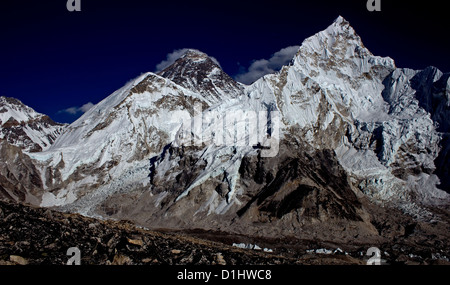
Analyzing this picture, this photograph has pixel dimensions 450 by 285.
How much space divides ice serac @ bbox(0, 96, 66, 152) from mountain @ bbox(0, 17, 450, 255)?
4747 cm

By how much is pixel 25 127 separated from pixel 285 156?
151 meters

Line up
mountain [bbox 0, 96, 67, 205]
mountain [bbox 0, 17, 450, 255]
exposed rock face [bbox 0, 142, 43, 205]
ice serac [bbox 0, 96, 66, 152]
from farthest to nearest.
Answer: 1. ice serac [bbox 0, 96, 66, 152]
2. mountain [bbox 0, 96, 67, 205]
3. exposed rock face [bbox 0, 142, 43, 205]
4. mountain [bbox 0, 17, 450, 255]

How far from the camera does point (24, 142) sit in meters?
160

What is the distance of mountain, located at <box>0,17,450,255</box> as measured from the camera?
72188mm

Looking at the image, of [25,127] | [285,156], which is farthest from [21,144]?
[285,156]

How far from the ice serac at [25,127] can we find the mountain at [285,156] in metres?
47.5

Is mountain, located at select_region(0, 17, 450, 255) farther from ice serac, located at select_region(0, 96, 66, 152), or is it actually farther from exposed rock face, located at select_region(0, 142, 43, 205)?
ice serac, located at select_region(0, 96, 66, 152)

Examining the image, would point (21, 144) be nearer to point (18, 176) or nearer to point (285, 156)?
point (18, 176)

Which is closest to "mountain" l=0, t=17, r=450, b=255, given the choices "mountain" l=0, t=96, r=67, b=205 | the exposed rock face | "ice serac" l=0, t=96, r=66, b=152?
the exposed rock face

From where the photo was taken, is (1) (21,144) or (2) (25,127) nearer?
(1) (21,144)

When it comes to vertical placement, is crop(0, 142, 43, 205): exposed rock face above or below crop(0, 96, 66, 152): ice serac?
below

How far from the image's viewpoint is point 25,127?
17300cm

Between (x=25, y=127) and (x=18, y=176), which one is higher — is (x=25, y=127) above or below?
above
